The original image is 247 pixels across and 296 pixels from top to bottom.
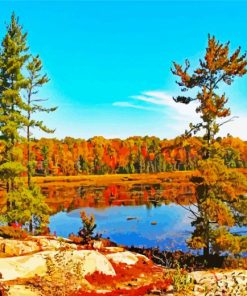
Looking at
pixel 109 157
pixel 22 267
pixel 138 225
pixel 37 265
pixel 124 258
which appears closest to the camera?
pixel 22 267

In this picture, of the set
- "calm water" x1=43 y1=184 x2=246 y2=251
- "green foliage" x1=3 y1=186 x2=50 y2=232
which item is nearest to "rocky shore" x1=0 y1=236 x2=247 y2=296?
"green foliage" x1=3 y1=186 x2=50 y2=232

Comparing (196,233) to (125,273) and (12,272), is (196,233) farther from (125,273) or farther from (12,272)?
(12,272)

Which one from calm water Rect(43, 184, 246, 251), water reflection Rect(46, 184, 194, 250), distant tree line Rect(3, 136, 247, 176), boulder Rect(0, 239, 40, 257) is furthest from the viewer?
distant tree line Rect(3, 136, 247, 176)

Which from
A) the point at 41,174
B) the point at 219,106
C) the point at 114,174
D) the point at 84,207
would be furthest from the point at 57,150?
the point at 219,106

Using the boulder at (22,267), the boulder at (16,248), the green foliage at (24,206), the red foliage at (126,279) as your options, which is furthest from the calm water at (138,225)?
the boulder at (22,267)

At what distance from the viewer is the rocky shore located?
11156 millimetres

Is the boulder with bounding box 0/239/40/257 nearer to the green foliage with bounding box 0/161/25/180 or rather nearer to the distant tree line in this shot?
the green foliage with bounding box 0/161/25/180

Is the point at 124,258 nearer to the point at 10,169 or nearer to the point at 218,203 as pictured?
the point at 218,203

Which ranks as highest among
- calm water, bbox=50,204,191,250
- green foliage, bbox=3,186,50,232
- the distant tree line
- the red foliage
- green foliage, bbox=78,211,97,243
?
the distant tree line

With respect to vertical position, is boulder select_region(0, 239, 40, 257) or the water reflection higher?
boulder select_region(0, 239, 40, 257)

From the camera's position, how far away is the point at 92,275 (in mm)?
16922

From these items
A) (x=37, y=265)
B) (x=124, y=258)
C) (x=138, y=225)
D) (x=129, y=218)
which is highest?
(x=37, y=265)

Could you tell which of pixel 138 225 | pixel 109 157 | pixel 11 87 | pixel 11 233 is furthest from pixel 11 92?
pixel 109 157

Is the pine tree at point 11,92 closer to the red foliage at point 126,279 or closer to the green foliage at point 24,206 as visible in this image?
the green foliage at point 24,206
